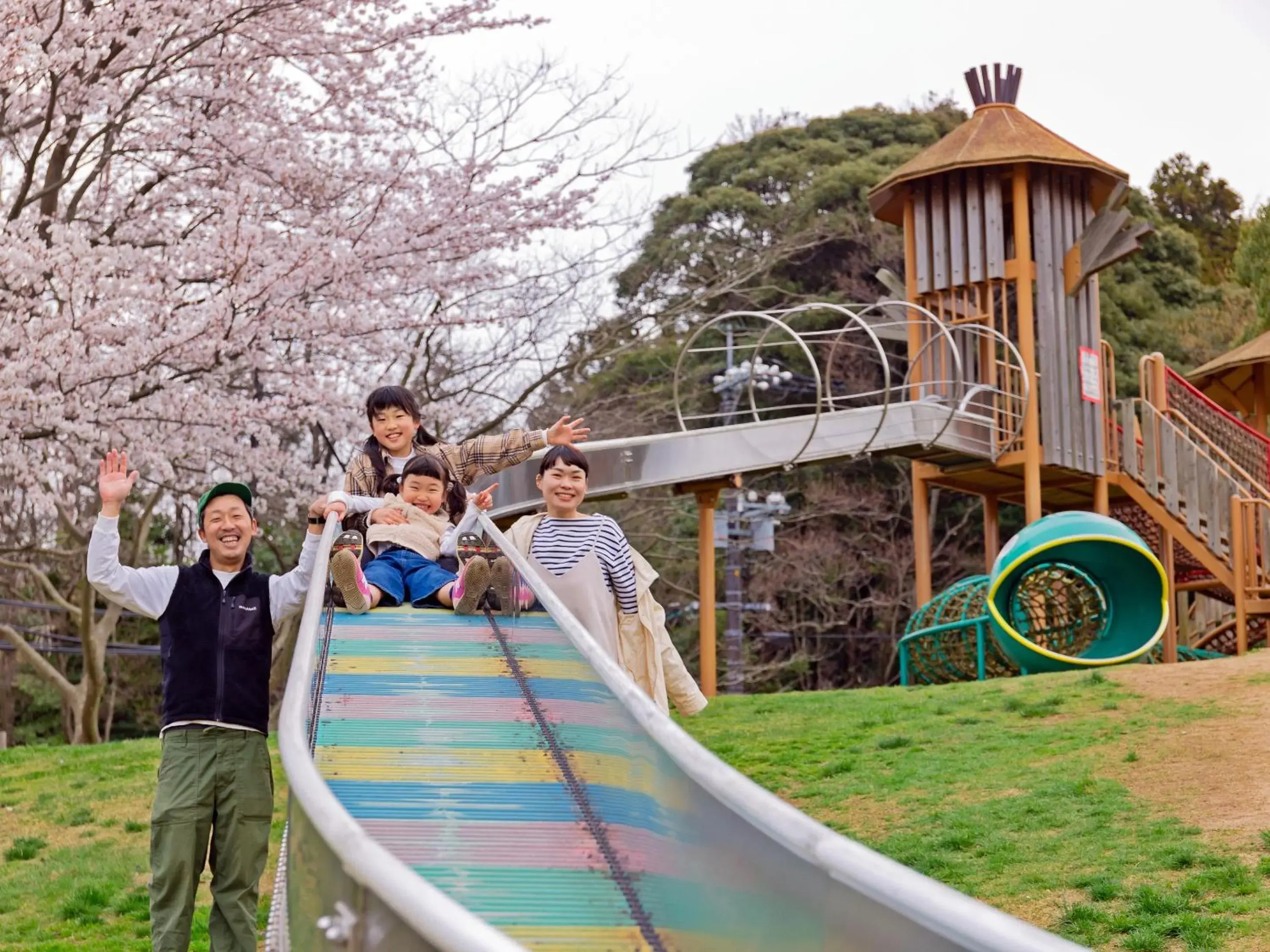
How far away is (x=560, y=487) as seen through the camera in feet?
22.2

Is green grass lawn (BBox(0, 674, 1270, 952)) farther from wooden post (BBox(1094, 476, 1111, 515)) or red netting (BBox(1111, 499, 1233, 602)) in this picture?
red netting (BBox(1111, 499, 1233, 602))

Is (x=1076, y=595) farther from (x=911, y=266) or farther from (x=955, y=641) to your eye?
(x=911, y=266)

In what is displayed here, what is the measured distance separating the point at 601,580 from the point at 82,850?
5582 millimetres

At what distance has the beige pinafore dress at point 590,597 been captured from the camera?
633 cm

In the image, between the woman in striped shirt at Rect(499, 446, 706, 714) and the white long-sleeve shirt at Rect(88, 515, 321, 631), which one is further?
the woman in striped shirt at Rect(499, 446, 706, 714)

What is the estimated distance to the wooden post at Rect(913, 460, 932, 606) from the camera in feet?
59.3

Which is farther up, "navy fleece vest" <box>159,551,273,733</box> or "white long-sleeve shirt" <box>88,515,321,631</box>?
"white long-sleeve shirt" <box>88,515,321,631</box>

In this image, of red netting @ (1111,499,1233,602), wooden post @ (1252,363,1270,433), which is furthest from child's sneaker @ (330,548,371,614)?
wooden post @ (1252,363,1270,433)

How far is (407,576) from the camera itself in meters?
7.19

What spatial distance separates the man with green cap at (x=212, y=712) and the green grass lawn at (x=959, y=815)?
3.13m

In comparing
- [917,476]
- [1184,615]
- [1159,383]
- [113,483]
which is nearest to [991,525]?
[917,476]

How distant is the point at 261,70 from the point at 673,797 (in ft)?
39.1

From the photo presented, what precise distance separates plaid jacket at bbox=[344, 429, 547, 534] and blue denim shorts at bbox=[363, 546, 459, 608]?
2.03ft

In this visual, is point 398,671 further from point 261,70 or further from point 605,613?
point 261,70
